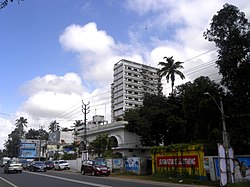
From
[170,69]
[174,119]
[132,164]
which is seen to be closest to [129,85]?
[170,69]

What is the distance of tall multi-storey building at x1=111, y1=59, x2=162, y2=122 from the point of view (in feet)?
443

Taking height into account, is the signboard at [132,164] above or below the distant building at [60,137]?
below

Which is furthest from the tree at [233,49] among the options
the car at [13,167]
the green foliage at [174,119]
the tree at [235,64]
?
the car at [13,167]

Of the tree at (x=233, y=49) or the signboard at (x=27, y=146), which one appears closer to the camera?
the tree at (x=233, y=49)

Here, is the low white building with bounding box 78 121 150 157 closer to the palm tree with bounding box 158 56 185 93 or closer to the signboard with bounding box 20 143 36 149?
the palm tree with bounding box 158 56 185 93

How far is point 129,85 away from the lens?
447ft

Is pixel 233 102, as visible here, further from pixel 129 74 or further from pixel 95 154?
pixel 129 74

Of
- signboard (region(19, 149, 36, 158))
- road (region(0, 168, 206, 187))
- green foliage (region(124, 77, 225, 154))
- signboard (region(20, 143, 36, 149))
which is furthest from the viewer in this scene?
signboard (region(19, 149, 36, 158))

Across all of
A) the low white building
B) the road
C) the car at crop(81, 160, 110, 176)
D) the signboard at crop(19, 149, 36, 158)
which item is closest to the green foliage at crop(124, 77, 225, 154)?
the low white building

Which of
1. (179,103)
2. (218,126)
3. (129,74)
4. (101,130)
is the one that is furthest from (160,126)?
(129,74)

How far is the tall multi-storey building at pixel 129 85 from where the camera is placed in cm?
13488

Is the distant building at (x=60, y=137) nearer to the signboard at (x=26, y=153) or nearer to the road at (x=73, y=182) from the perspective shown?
the signboard at (x=26, y=153)

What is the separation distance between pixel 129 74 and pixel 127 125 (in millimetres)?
78907

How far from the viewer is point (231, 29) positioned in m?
40.9
